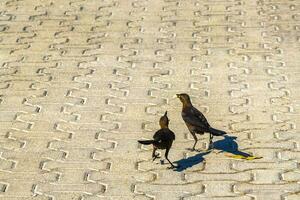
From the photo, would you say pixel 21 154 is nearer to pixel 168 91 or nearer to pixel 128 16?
pixel 168 91

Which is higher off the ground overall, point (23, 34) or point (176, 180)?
point (23, 34)

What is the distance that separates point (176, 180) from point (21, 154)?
174 centimetres

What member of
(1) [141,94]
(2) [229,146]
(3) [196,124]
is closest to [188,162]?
(3) [196,124]

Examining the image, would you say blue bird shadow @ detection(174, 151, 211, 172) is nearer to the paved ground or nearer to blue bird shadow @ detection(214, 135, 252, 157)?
the paved ground

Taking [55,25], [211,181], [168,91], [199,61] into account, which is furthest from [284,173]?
[55,25]

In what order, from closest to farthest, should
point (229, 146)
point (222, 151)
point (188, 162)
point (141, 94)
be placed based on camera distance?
point (188, 162) < point (222, 151) < point (229, 146) < point (141, 94)

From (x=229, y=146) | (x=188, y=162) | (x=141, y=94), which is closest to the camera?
(x=188, y=162)

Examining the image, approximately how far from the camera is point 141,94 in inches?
434

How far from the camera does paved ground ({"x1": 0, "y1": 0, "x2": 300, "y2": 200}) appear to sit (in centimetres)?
873

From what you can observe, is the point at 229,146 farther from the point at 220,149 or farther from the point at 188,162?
the point at 188,162

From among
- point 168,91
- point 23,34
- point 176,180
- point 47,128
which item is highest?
point 23,34

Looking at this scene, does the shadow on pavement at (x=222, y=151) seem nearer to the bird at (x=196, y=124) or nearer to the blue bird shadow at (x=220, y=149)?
the blue bird shadow at (x=220, y=149)

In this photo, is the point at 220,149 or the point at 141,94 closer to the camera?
the point at 220,149

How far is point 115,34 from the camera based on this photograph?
13.3m
